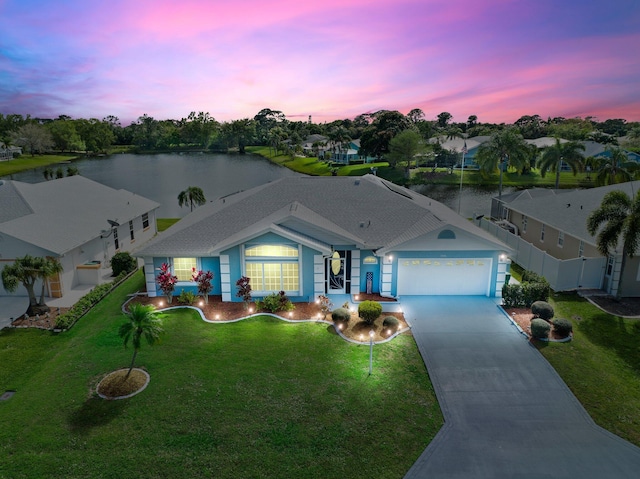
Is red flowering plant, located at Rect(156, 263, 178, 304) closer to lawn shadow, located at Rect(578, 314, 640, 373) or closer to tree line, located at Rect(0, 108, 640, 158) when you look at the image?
lawn shadow, located at Rect(578, 314, 640, 373)

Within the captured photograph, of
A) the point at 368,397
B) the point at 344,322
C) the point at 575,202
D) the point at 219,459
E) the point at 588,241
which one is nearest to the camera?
the point at 219,459

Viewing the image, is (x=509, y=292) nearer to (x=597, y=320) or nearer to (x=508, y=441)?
(x=597, y=320)

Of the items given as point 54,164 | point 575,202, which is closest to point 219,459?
point 575,202

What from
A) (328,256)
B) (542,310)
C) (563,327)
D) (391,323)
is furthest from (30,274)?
(563,327)

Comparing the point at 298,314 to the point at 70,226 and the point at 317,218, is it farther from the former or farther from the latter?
the point at 70,226

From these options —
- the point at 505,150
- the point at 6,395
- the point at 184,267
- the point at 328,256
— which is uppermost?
the point at 505,150

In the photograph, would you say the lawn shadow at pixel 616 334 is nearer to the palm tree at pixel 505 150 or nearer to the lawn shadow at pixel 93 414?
the lawn shadow at pixel 93 414

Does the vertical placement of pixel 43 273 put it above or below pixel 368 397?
above
